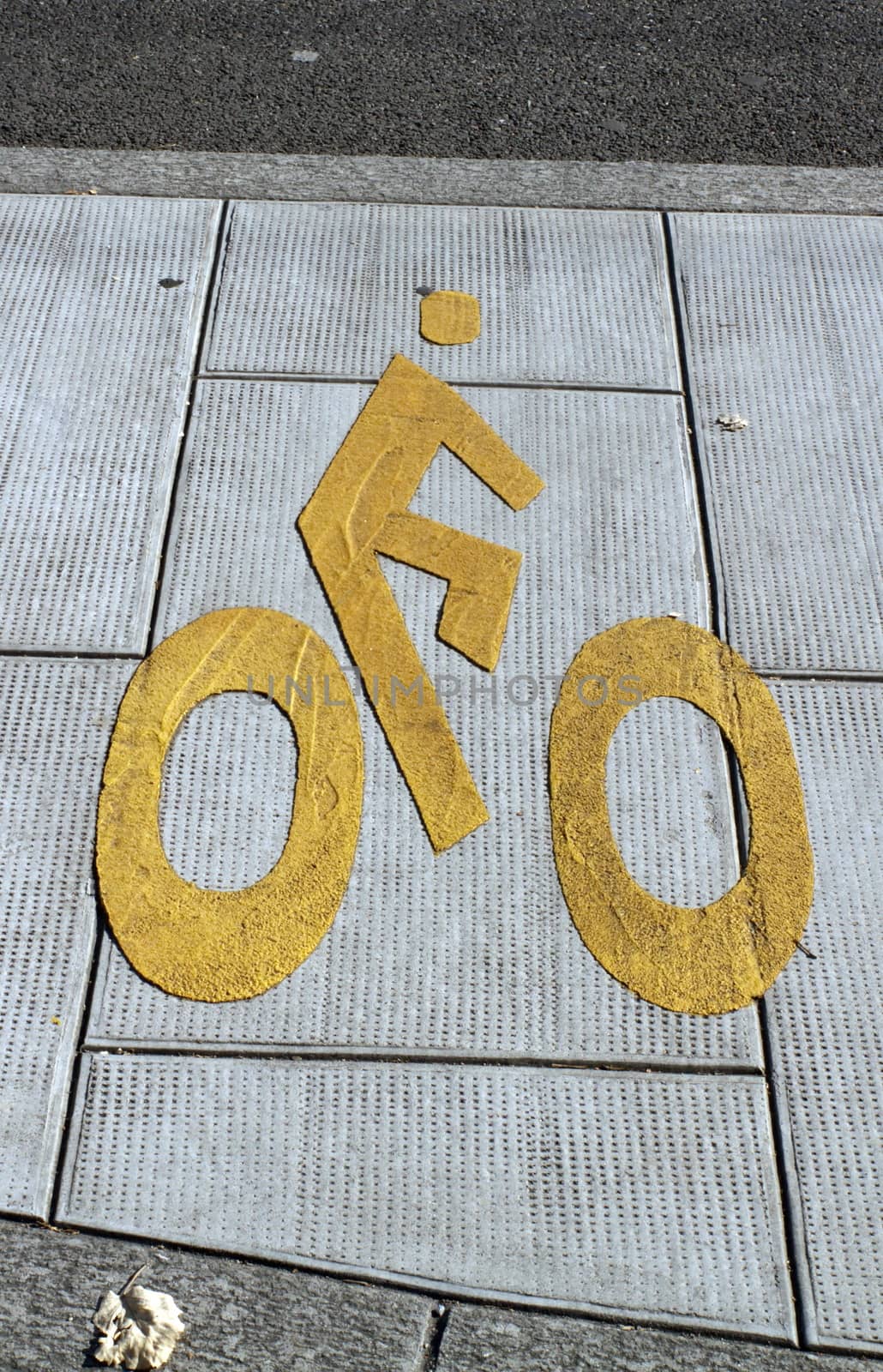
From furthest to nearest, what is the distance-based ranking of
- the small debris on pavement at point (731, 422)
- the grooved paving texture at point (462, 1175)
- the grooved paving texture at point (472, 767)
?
the small debris on pavement at point (731, 422) → the grooved paving texture at point (472, 767) → the grooved paving texture at point (462, 1175)

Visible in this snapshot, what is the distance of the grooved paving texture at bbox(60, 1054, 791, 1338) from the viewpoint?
7.92ft

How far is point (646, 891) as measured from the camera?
113 inches

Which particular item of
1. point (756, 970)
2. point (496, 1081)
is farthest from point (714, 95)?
point (496, 1081)

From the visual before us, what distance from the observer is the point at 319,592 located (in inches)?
130

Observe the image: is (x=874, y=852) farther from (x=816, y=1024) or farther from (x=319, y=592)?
(x=319, y=592)

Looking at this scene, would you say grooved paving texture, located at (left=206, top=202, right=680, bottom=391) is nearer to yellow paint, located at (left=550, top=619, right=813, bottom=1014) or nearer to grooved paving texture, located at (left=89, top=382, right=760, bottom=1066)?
grooved paving texture, located at (left=89, top=382, right=760, bottom=1066)

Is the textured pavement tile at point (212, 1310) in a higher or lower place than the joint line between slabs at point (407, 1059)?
lower

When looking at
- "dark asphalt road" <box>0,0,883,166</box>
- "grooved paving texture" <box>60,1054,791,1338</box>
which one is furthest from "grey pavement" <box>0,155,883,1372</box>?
"dark asphalt road" <box>0,0,883,166</box>

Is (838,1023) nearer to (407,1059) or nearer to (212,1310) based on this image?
(407,1059)

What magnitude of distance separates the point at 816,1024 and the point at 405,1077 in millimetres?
1036

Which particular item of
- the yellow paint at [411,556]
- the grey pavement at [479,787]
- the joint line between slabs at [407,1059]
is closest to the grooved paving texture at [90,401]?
the grey pavement at [479,787]

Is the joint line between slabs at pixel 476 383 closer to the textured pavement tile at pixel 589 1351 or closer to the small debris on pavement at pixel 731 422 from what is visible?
the small debris on pavement at pixel 731 422

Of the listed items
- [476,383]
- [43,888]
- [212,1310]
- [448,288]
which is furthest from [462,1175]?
[448,288]

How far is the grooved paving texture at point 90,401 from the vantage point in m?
3.29
